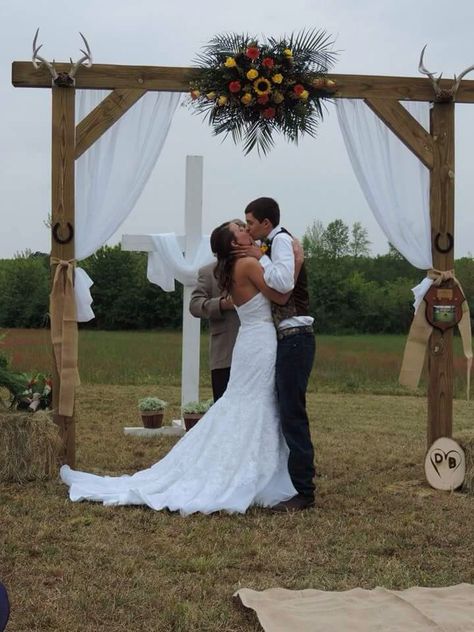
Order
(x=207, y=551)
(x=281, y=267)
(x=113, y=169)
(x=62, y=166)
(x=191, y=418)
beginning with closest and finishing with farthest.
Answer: (x=207, y=551)
(x=281, y=267)
(x=62, y=166)
(x=113, y=169)
(x=191, y=418)

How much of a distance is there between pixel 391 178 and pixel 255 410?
1823 millimetres

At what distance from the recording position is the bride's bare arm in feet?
16.0

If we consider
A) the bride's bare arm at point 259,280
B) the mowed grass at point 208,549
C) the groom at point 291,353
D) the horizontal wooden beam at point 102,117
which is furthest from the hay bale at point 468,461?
the horizontal wooden beam at point 102,117

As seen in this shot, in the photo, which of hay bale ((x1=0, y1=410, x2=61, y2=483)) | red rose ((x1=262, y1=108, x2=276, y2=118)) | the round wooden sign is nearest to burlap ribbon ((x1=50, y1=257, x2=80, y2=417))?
hay bale ((x1=0, y1=410, x2=61, y2=483))

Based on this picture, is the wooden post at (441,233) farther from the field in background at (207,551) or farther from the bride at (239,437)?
the bride at (239,437)

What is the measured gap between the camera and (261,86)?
5270 millimetres

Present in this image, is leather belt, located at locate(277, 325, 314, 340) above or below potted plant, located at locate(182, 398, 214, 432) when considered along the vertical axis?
above

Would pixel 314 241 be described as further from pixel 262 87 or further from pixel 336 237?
pixel 262 87

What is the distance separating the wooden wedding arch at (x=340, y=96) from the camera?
551 centimetres

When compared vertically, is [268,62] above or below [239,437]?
above

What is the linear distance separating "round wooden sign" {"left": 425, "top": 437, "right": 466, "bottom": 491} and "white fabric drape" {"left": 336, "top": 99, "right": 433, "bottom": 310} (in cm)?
93

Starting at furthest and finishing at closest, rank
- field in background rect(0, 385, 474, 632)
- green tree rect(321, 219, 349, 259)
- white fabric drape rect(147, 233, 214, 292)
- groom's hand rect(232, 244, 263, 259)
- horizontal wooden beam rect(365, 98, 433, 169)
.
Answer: green tree rect(321, 219, 349, 259), white fabric drape rect(147, 233, 214, 292), horizontal wooden beam rect(365, 98, 433, 169), groom's hand rect(232, 244, 263, 259), field in background rect(0, 385, 474, 632)

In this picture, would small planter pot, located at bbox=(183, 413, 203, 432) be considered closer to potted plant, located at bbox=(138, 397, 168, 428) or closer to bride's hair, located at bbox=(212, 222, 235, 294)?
potted plant, located at bbox=(138, 397, 168, 428)

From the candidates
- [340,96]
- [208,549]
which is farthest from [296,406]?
[340,96]
